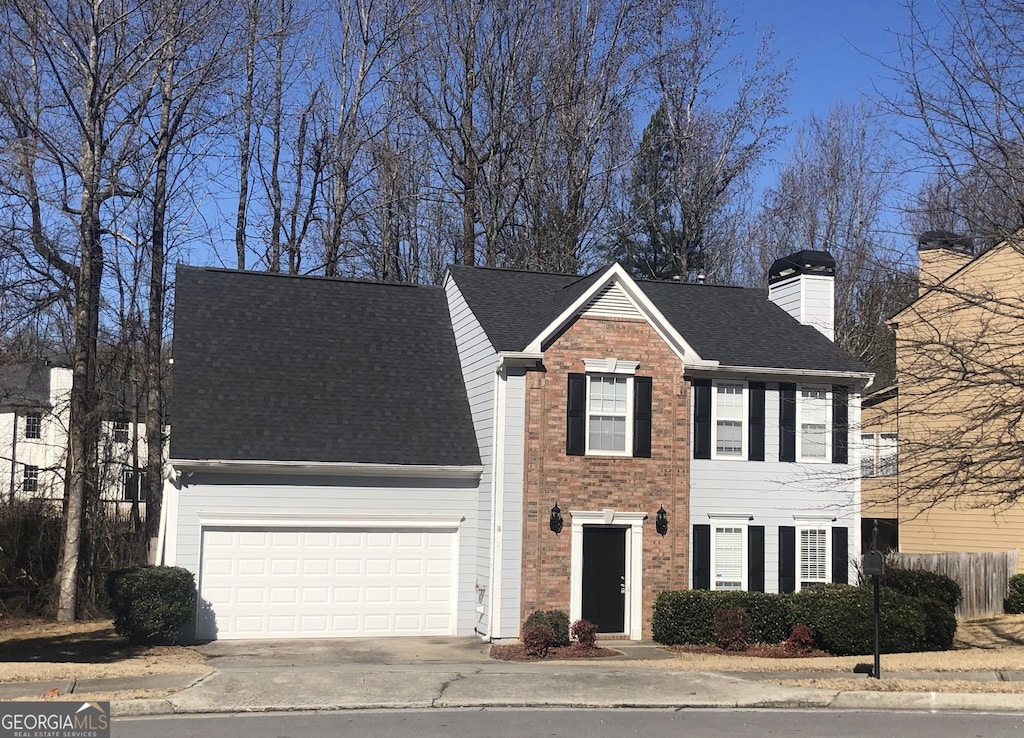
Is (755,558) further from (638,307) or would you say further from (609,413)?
(638,307)

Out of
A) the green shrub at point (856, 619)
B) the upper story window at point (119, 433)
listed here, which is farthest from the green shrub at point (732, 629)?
the upper story window at point (119, 433)

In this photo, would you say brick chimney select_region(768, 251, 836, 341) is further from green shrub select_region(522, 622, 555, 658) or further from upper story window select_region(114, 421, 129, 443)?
upper story window select_region(114, 421, 129, 443)

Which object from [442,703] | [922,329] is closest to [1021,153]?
[922,329]

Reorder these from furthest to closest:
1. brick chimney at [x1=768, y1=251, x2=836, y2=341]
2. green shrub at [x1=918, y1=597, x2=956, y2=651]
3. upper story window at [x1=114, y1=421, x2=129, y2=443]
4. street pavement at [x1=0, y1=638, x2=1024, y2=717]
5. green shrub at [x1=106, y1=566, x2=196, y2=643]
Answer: upper story window at [x1=114, y1=421, x2=129, y2=443] → brick chimney at [x1=768, y1=251, x2=836, y2=341] → green shrub at [x1=918, y1=597, x2=956, y2=651] → green shrub at [x1=106, y1=566, x2=196, y2=643] → street pavement at [x1=0, y1=638, x2=1024, y2=717]

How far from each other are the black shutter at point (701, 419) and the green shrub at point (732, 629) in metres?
3.64

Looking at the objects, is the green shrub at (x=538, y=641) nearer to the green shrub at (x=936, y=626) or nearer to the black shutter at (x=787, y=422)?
the black shutter at (x=787, y=422)

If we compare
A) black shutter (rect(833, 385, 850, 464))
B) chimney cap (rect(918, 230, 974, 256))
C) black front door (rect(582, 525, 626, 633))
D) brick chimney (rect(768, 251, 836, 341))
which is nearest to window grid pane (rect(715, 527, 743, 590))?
black front door (rect(582, 525, 626, 633))

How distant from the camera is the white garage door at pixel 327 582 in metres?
20.3

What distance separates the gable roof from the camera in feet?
72.6

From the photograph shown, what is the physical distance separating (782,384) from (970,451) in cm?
636

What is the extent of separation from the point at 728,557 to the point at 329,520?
8427mm

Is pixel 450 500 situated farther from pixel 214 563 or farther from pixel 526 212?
pixel 526 212

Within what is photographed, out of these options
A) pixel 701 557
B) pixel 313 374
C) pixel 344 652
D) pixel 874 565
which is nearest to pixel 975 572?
pixel 701 557

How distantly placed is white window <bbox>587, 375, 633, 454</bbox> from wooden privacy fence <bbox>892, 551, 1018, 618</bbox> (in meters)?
8.93
